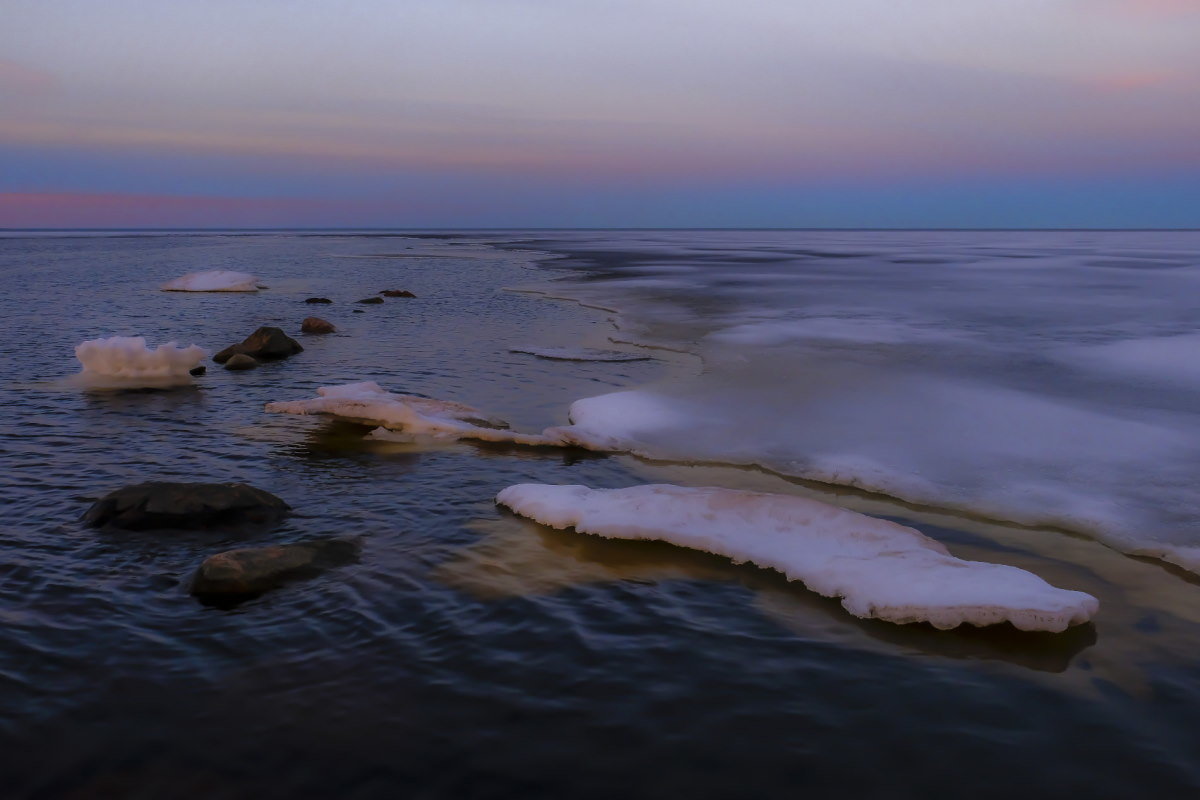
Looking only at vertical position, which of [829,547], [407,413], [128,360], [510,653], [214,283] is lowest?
[510,653]

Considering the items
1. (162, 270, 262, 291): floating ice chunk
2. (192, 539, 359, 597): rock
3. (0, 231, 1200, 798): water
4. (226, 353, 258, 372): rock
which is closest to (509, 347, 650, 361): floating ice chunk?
(0, 231, 1200, 798): water

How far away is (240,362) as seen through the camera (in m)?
18.0

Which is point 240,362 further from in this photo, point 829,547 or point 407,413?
point 829,547

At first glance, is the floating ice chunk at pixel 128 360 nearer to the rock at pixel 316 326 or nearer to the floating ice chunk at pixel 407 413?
the floating ice chunk at pixel 407 413

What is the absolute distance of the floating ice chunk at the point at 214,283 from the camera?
120 ft

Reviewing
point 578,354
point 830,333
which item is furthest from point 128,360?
point 830,333

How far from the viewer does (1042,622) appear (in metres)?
6.24

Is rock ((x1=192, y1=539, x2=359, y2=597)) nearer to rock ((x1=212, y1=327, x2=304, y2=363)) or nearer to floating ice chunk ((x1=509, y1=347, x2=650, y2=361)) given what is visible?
floating ice chunk ((x1=509, y1=347, x2=650, y2=361))

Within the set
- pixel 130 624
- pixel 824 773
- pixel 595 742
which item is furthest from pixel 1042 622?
pixel 130 624

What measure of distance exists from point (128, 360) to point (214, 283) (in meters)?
22.2

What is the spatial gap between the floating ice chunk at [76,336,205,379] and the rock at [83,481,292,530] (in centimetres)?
870

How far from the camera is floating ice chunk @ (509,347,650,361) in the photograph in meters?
18.6

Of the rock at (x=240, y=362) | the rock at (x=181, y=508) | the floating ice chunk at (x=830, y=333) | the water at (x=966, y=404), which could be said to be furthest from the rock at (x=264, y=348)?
the rock at (x=181, y=508)

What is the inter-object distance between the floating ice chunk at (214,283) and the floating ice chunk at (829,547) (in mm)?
31972
